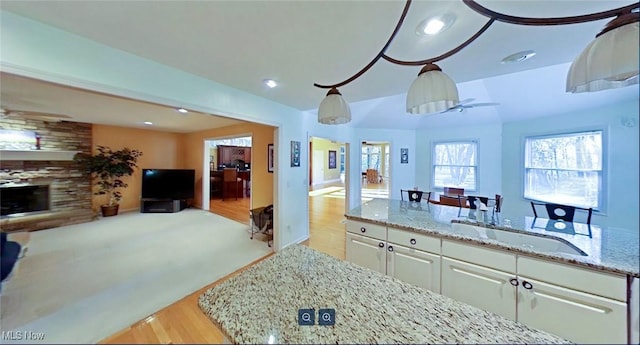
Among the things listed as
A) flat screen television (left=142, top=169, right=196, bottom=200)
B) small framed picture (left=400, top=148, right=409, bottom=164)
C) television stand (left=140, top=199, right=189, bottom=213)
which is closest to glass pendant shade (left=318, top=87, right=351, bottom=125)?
small framed picture (left=400, top=148, right=409, bottom=164)

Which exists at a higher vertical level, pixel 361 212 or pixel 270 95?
pixel 270 95

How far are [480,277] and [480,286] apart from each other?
0.05m

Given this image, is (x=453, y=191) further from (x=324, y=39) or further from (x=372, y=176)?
(x=372, y=176)

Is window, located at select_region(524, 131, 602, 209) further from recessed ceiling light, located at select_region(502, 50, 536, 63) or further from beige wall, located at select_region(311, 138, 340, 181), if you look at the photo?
beige wall, located at select_region(311, 138, 340, 181)

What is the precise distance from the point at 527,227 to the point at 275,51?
214 cm

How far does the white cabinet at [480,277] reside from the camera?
1.14 m

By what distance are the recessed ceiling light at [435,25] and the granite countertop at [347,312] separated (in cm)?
147

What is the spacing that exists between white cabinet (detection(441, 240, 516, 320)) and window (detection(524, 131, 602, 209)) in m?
0.41

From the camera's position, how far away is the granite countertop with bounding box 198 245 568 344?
2.03ft

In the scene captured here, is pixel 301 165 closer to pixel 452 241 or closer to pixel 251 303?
pixel 452 241

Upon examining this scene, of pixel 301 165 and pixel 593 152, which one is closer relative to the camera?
pixel 593 152

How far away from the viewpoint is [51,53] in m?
1.36

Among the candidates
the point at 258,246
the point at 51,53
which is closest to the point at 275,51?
the point at 51,53

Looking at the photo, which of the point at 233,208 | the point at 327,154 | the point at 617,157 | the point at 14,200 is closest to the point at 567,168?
the point at 617,157
